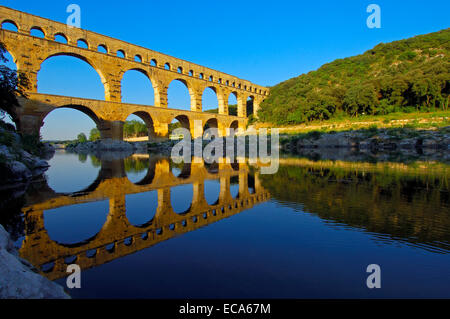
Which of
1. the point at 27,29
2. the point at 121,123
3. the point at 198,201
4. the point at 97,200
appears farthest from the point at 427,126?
the point at 27,29

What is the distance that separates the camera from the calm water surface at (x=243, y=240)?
6.61 ft

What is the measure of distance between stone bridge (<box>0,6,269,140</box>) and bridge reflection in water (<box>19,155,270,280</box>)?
13537 mm

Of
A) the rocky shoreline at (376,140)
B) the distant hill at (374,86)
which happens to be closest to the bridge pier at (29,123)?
the rocky shoreline at (376,140)

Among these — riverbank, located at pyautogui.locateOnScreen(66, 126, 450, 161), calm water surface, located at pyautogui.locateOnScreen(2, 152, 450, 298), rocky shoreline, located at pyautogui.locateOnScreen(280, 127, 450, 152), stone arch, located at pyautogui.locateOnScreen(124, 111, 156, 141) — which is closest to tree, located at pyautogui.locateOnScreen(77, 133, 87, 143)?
riverbank, located at pyautogui.locateOnScreen(66, 126, 450, 161)

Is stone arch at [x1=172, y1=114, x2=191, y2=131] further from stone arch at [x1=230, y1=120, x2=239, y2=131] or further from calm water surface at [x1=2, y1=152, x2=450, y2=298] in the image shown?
calm water surface at [x1=2, y1=152, x2=450, y2=298]

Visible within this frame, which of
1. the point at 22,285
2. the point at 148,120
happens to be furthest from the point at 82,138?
the point at 22,285

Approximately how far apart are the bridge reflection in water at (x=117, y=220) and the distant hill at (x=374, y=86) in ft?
95.5

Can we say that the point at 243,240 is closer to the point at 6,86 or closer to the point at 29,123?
the point at 6,86

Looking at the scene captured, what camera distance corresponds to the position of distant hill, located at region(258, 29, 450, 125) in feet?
90.8

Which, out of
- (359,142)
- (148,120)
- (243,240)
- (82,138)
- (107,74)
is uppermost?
(107,74)

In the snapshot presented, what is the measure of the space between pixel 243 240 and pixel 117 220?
1908mm

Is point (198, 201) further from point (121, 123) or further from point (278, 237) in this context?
point (121, 123)

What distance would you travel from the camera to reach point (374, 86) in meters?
31.6

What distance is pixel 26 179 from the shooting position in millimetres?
7383
